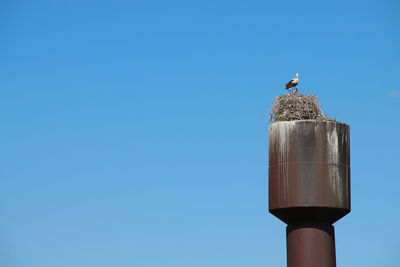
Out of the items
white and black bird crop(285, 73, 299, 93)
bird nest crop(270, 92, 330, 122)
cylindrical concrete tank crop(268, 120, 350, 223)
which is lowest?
cylindrical concrete tank crop(268, 120, 350, 223)

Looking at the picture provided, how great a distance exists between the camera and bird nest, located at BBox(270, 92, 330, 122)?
89.7ft

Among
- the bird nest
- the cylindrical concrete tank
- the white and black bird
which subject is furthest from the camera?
the white and black bird

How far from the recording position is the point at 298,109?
27.4m

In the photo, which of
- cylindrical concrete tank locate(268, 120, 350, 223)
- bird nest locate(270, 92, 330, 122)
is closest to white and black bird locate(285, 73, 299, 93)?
bird nest locate(270, 92, 330, 122)

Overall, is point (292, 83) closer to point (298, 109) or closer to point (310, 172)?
point (298, 109)

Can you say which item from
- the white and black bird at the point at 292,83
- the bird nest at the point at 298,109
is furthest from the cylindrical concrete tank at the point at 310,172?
the white and black bird at the point at 292,83

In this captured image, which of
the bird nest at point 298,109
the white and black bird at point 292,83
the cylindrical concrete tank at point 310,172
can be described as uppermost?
the white and black bird at point 292,83

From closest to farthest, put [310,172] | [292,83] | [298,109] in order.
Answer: [310,172] → [298,109] → [292,83]

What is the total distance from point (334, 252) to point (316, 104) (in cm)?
524

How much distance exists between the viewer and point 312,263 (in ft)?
85.3

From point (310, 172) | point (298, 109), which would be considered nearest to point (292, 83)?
point (298, 109)

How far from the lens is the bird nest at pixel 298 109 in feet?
89.7

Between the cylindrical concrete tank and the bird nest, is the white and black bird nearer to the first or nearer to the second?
the bird nest

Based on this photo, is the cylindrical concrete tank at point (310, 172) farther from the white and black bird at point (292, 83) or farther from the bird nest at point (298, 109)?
the white and black bird at point (292, 83)
